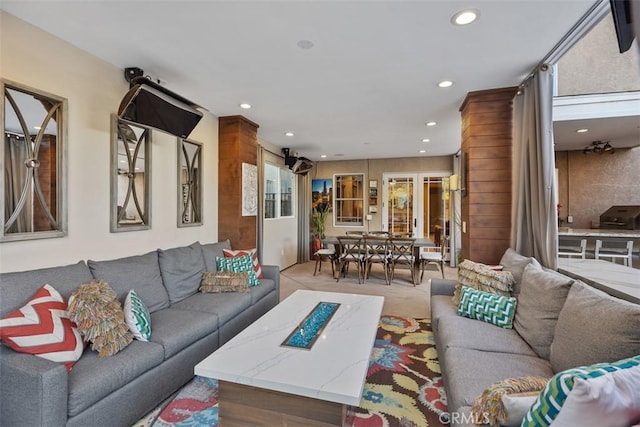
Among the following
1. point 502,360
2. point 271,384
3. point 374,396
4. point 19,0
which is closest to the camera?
point 271,384

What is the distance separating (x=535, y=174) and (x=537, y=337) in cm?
148

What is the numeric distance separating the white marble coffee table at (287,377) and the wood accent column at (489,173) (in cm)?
195

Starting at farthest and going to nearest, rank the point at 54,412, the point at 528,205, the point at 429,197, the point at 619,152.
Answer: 1. the point at 429,197
2. the point at 619,152
3. the point at 528,205
4. the point at 54,412

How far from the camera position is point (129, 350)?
1.79 metres

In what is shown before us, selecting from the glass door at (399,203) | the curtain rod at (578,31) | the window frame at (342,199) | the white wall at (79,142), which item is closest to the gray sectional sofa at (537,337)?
the curtain rod at (578,31)

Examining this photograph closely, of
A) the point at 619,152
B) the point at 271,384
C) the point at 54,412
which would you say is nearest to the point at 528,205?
the point at 271,384

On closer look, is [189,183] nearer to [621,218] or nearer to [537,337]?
[537,337]

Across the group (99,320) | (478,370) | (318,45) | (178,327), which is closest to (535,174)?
(478,370)

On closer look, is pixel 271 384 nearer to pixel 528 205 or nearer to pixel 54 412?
pixel 54 412

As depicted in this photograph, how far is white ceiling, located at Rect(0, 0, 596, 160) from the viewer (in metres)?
1.88

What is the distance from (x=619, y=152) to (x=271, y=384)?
6594 millimetres

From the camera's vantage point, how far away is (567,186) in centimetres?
525

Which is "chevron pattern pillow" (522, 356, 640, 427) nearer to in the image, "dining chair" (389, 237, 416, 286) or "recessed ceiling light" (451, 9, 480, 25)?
"recessed ceiling light" (451, 9, 480, 25)

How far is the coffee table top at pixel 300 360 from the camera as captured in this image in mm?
1422
